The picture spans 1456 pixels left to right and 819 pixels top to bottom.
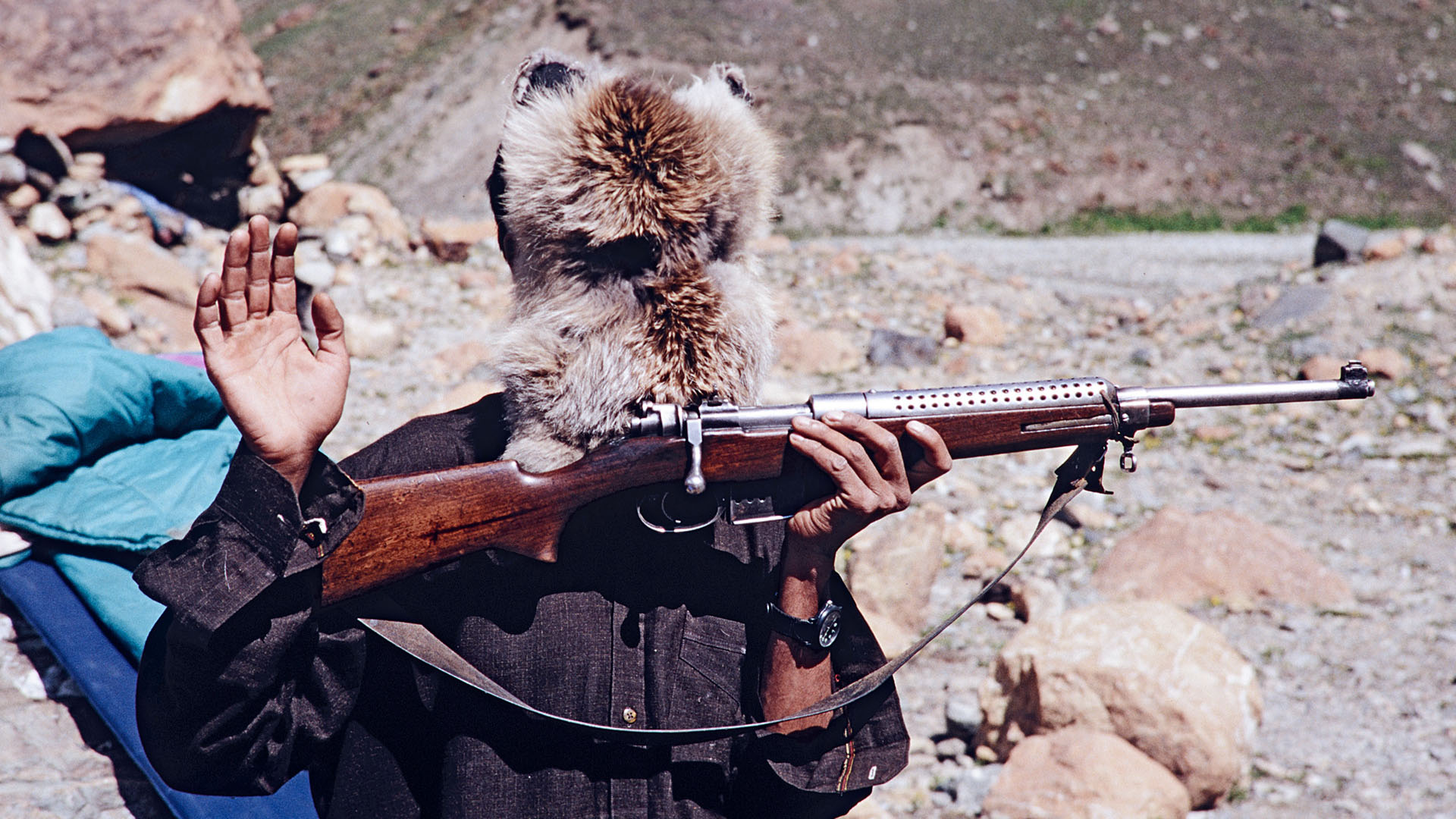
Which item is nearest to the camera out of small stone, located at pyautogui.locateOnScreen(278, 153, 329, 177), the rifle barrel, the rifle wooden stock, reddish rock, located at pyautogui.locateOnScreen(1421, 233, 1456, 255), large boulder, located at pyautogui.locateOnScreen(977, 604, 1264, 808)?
the rifle wooden stock

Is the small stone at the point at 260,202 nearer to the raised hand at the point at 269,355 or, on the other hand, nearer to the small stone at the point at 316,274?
the small stone at the point at 316,274

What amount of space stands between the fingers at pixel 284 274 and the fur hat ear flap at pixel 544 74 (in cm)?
62

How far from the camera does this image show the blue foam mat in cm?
A: 239

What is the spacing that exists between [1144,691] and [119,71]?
8.54m

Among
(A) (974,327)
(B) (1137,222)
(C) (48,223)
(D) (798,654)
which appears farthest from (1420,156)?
(C) (48,223)

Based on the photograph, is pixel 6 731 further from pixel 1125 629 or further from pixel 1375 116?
pixel 1375 116

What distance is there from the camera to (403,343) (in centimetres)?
720

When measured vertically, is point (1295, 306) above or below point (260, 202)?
above

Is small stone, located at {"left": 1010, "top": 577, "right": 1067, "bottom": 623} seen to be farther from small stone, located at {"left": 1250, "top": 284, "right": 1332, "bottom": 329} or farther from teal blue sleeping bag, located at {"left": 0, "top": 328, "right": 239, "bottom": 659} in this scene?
small stone, located at {"left": 1250, "top": 284, "right": 1332, "bottom": 329}

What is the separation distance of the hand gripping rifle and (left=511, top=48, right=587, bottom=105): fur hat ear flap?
2.42 feet

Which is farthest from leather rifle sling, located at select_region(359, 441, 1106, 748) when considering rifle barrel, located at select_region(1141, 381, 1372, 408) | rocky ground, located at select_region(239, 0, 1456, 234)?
rocky ground, located at select_region(239, 0, 1456, 234)

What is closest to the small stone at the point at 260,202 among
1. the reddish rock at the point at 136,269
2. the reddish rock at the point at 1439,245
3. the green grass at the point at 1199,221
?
the reddish rock at the point at 136,269

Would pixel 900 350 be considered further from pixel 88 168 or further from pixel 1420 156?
pixel 1420 156

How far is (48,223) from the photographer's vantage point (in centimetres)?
691
